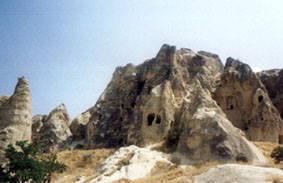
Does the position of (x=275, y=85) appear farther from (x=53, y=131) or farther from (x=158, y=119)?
(x=53, y=131)

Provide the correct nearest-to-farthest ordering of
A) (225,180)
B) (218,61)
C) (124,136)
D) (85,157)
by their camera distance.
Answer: (225,180) → (85,157) → (124,136) → (218,61)

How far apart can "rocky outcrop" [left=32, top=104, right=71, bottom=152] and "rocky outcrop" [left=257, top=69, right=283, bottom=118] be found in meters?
24.5

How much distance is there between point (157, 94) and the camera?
24828mm

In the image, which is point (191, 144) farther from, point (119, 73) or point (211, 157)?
point (119, 73)

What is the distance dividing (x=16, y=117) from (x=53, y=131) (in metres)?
17.7

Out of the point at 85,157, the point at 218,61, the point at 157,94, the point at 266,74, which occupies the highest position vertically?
the point at 218,61

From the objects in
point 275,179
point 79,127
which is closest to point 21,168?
point 275,179

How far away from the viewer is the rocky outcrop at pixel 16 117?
14.4 meters

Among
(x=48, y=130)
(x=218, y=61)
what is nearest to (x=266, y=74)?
(x=218, y=61)

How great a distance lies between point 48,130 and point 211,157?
23260 millimetres

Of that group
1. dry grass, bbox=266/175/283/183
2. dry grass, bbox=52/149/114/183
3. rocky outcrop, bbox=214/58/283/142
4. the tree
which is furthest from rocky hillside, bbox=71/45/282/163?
the tree

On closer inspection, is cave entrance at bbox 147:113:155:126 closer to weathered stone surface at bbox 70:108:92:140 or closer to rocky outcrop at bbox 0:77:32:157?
rocky outcrop at bbox 0:77:32:157

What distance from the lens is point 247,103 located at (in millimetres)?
30172

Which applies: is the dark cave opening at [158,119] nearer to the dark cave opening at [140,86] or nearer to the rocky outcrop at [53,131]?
the dark cave opening at [140,86]
